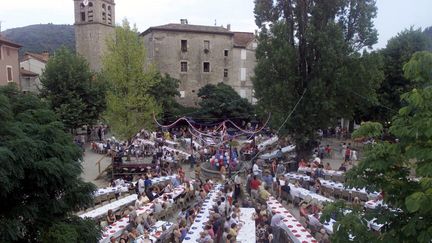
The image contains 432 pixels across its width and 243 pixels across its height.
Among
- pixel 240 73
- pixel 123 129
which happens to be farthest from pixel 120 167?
pixel 240 73

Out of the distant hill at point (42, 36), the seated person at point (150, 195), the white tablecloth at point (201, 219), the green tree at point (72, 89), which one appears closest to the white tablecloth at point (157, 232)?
the white tablecloth at point (201, 219)

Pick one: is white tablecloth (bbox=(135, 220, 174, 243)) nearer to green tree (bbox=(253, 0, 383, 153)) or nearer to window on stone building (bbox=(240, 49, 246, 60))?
green tree (bbox=(253, 0, 383, 153))

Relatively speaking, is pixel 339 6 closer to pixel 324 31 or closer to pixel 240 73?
pixel 324 31

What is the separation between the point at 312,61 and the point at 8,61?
1016 inches

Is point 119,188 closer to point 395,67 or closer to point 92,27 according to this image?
point 395,67

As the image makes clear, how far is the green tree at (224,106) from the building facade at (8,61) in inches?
698

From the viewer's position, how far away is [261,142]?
30.5 metres

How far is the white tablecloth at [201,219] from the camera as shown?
37.4 feet

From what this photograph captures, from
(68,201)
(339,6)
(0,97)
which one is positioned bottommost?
(68,201)

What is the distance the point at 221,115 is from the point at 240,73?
997cm

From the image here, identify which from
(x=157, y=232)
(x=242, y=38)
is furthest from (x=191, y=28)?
(x=157, y=232)

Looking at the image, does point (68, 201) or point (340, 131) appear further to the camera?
point (340, 131)

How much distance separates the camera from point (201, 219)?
13.0 m

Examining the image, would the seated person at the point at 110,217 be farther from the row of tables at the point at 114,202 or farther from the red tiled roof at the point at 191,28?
the red tiled roof at the point at 191,28
